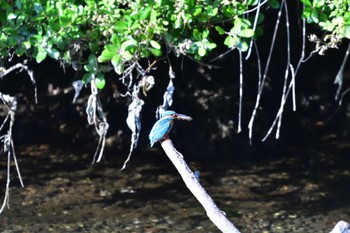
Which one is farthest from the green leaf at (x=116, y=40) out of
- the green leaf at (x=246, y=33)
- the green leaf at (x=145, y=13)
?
the green leaf at (x=246, y=33)

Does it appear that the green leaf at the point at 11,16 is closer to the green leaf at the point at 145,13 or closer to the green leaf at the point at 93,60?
the green leaf at the point at 93,60

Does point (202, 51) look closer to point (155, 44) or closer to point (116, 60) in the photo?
point (155, 44)

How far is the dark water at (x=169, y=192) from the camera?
610cm

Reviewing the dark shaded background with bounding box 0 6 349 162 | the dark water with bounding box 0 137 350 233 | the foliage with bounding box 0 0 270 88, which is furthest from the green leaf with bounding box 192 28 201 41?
the dark shaded background with bounding box 0 6 349 162

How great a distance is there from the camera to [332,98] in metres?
8.28

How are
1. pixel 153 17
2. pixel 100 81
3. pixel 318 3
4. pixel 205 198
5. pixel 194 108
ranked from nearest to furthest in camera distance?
pixel 205 198, pixel 153 17, pixel 318 3, pixel 100 81, pixel 194 108

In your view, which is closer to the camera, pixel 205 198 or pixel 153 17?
pixel 205 198

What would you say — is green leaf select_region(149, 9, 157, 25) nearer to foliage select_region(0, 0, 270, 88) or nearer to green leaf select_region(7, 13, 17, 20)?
foliage select_region(0, 0, 270, 88)

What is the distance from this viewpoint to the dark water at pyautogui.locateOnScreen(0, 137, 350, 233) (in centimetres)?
610

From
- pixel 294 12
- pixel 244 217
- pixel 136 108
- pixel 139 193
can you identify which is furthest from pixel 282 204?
pixel 136 108

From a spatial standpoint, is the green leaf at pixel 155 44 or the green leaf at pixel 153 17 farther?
the green leaf at pixel 155 44

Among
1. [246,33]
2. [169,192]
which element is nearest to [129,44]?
[246,33]

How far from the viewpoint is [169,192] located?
6738 mm

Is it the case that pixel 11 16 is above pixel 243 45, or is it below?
above
